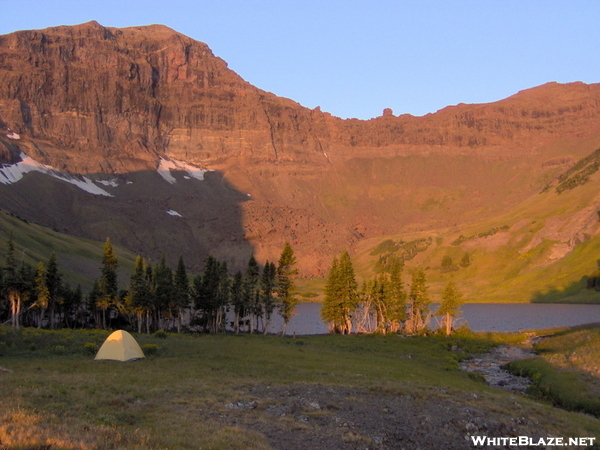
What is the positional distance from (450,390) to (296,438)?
1524 centimetres

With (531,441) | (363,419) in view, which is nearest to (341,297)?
(363,419)

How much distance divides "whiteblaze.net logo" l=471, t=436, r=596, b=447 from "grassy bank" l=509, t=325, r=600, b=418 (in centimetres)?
1098

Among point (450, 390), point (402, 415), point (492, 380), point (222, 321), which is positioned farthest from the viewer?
point (222, 321)

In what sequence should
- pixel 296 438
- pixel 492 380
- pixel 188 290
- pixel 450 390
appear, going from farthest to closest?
pixel 188 290, pixel 492 380, pixel 450 390, pixel 296 438

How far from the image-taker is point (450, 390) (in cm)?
2998

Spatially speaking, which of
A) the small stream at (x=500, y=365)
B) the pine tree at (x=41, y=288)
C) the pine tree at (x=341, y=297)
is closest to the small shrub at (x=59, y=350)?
the pine tree at (x=41, y=288)

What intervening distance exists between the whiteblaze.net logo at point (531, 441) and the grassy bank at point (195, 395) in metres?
1.26

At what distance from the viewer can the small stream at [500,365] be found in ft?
133

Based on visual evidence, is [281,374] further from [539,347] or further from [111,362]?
[539,347]

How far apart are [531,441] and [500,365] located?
3364 centimetres

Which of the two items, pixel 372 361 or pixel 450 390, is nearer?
pixel 450 390

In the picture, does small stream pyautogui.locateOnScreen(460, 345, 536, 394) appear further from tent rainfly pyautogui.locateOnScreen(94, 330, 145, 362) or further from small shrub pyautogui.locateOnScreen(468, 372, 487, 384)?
tent rainfly pyautogui.locateOnScreen(94, 330, 145, 362)

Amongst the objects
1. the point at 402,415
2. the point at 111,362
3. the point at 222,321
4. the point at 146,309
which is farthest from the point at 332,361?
the point at 222,321

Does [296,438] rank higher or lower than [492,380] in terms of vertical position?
higher
